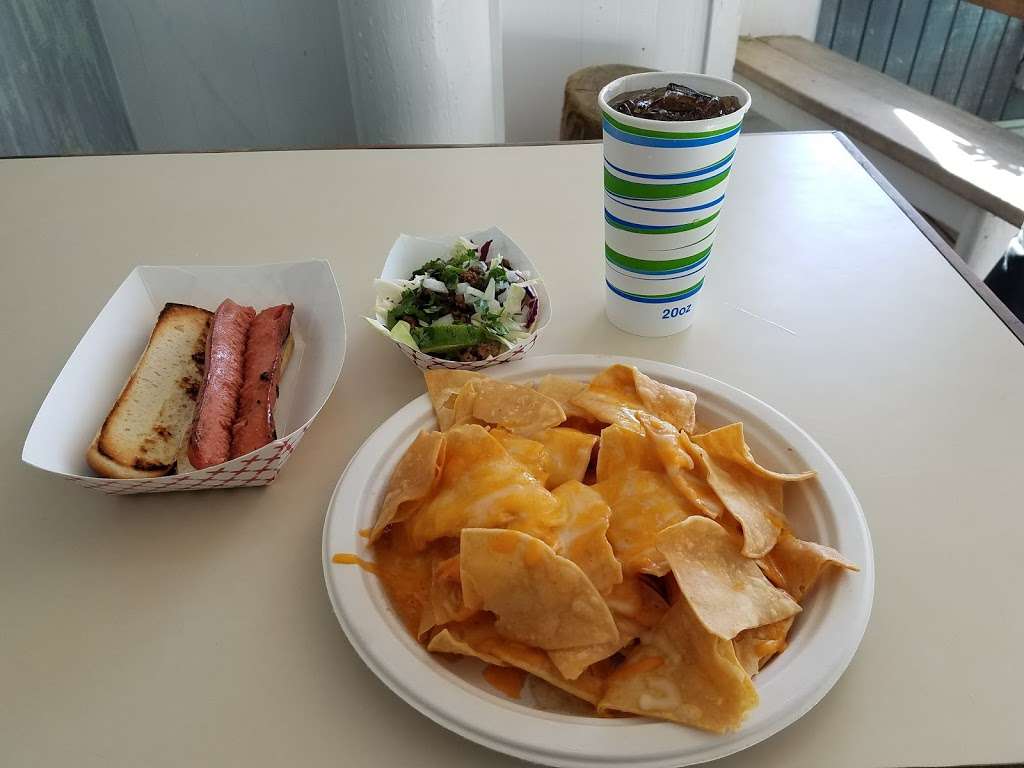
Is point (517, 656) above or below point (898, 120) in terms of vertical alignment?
above

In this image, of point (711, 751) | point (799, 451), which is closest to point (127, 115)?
point (799, 451)

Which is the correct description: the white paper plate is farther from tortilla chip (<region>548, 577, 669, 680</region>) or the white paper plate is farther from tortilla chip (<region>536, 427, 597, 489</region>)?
tortilla chip (<region>536, 427, 597, 489</region>)

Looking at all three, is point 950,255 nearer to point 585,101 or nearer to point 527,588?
point 527,588

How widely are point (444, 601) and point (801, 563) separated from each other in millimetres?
366

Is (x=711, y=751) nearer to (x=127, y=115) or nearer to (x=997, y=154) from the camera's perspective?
(x=997, y=154)

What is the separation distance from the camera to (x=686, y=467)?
0.85 meters

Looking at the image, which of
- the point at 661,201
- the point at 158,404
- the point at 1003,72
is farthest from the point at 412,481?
the point at 1003,72

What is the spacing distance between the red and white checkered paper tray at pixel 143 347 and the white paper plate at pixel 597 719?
0.13 m

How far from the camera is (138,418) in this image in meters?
0.98

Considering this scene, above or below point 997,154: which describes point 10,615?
above

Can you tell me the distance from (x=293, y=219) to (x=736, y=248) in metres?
0.89

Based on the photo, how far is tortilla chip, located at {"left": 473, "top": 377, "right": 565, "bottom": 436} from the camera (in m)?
0.92

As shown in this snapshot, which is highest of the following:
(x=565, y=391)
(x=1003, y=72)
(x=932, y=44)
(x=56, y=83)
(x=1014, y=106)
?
(x=565, y=391)

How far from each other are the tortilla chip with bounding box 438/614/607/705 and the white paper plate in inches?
1.0
